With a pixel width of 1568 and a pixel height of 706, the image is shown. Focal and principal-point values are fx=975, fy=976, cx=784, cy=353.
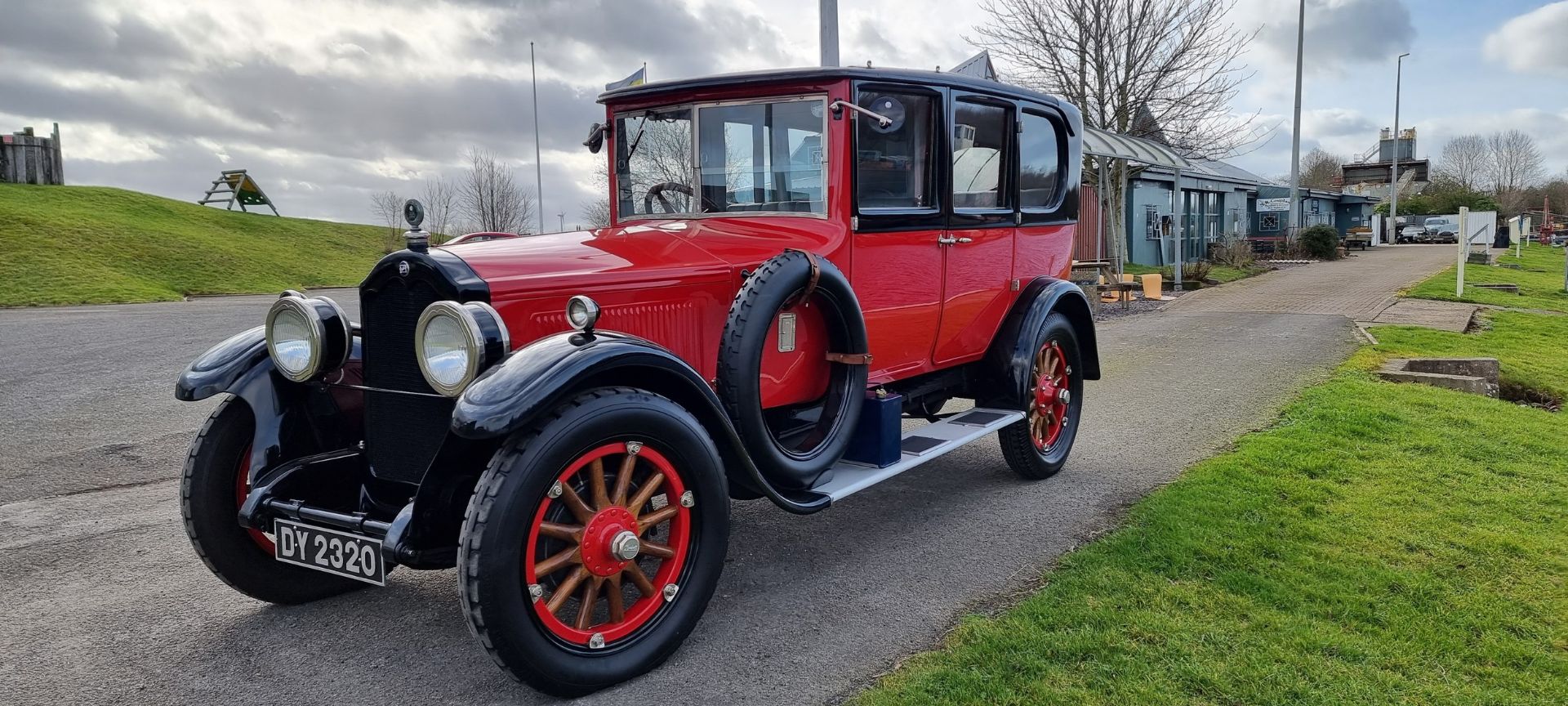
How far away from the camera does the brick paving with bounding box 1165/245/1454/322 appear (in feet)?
52.7

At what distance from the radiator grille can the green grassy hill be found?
58.9 ft

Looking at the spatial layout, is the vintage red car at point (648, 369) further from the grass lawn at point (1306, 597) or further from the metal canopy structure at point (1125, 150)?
the metal canopy structure at point (1125, 150)

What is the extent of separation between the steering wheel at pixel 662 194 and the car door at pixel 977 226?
1290mm

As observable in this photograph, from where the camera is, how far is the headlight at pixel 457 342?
3.06m

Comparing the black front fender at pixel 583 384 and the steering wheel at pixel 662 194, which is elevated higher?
the steering wheel at pixel 662 194

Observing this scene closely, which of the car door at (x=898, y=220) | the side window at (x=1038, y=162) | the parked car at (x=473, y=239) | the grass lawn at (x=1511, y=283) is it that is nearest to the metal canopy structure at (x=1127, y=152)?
the grass lawn at (x=1511, y=283)

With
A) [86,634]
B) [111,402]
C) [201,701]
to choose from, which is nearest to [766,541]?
[201,701]

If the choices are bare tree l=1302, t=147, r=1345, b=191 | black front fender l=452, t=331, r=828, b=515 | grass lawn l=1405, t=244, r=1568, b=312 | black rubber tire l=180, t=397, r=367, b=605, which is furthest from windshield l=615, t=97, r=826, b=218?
bare tree l=1302, t=147, r=1345, b=191

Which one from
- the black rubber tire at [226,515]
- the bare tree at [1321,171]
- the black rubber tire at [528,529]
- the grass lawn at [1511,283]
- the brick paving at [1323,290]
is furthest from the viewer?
the bare tree at [1321,171]

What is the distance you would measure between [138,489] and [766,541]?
12.5 feet

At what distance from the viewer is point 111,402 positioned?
8.05 meters

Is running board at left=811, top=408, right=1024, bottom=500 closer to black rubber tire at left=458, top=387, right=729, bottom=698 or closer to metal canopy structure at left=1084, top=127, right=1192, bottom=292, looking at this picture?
black rubber tire at left=458, top=387, right=729, bottom=698

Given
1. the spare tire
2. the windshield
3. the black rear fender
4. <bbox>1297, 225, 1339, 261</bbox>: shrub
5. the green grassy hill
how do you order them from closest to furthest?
1. the spare tire
2. the windshield
3. the black rear fender
4. the green grassy hill
5. <bbox>1297, 225, 1339, 261</bbox>: shrub

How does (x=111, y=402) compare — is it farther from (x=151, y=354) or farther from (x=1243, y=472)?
(x=1243, y=472)
